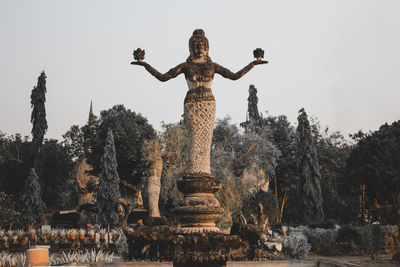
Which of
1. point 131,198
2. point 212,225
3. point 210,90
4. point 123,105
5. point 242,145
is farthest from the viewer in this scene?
point 123,105

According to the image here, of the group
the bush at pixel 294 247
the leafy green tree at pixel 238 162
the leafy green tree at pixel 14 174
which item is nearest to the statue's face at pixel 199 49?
the bush at pixel 294 247

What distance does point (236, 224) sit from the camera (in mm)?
8047

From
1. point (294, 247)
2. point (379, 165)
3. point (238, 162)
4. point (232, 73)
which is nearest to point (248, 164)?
point (238, 162)

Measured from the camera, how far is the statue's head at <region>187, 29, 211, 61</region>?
793cm

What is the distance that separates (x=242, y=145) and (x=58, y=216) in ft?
77.9

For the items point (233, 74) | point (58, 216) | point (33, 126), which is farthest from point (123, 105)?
point (233, 74)

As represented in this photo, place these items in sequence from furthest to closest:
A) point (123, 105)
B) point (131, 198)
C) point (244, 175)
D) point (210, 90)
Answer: point (123, 105) < point (131, 198) < point (244, 175) < point (210, 90)

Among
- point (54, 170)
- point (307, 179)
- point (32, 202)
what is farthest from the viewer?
point (54, 170)

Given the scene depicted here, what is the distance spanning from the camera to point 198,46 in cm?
792

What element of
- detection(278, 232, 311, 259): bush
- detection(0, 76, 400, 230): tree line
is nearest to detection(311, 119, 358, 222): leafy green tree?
detection(0, 76, 400, 230): tree line

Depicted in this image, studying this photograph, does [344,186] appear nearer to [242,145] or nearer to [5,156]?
[242,145]

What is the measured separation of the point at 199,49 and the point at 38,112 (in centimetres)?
3998

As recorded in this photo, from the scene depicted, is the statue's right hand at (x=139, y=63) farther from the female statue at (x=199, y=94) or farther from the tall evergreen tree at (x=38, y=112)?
the tall evergreen tree at (x=38, y=112)

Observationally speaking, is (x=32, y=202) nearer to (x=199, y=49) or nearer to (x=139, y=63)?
(x=139, y=63)
